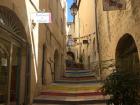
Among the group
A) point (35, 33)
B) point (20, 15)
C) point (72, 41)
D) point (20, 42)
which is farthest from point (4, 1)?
point (72, 41)

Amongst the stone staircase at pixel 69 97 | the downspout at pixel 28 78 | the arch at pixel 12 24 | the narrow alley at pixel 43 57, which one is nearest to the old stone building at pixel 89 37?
the stone staircase at pixel 69 97

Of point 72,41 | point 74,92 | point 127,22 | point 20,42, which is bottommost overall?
point 74,92

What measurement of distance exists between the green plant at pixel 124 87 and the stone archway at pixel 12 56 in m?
2.96

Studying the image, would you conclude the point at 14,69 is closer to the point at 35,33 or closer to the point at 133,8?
the point at 35,33

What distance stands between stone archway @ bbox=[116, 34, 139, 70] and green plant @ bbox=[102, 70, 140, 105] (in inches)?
48.3

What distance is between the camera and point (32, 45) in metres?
10.3

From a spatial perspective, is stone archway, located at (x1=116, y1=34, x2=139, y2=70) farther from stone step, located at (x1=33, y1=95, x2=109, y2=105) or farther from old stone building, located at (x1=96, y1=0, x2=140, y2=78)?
stone step, located at (x1=33, y1=95, x2=109, y2=105)

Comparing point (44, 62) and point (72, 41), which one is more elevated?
point (72, 41)

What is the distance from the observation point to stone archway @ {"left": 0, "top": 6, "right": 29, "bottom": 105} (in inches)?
304

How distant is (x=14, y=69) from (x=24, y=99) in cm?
124

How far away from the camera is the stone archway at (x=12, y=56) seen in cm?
772

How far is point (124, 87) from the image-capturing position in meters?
6.77

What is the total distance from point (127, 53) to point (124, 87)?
3066 mm

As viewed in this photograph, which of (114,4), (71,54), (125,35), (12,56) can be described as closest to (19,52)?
(12,56)
